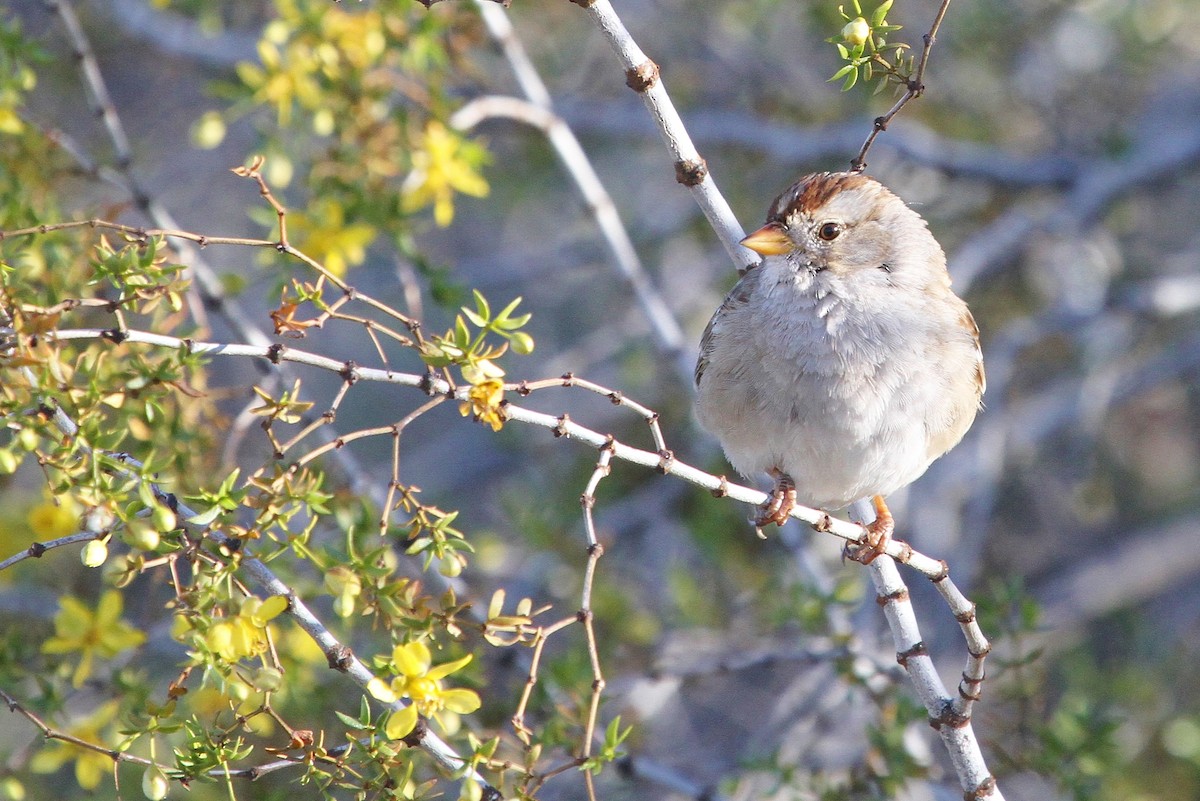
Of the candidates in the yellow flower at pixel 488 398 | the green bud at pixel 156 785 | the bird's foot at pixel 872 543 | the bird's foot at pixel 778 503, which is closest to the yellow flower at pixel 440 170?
the bird's foot at pixel 778 503

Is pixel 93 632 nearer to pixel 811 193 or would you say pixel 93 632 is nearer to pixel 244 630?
pixel 244 630

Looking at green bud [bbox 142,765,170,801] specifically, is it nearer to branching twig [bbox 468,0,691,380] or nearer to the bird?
the bird

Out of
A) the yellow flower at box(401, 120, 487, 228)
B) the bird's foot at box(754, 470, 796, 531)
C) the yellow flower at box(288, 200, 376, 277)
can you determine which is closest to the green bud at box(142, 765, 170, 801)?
the bird's foot at box(754, 470, 796, 531)

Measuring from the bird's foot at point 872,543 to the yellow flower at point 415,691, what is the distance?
119 cm

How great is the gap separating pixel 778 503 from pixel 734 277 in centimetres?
272

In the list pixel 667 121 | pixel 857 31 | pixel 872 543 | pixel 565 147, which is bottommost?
pixel 872 543

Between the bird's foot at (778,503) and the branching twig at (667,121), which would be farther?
the bird's foot at (778,503)

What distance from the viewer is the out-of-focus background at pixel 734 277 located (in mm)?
5223

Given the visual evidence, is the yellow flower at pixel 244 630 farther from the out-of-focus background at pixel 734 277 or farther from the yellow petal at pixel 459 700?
the out-of-focus background at pixel 734 277

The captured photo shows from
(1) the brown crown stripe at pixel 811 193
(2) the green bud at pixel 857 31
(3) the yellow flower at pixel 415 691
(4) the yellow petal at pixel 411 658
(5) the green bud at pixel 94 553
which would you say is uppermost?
(2) the green bud at pixel 857 31

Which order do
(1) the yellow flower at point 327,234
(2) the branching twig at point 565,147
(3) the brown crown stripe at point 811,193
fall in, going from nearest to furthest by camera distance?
(3) the brown crown stripe at point 811,193 < (1) the yellow flower at point 327,234 < (2) the branching twig at point 565,147

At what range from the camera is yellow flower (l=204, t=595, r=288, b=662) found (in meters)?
2.33

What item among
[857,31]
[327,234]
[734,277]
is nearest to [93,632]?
[327,234]

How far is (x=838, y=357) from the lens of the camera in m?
3.58
